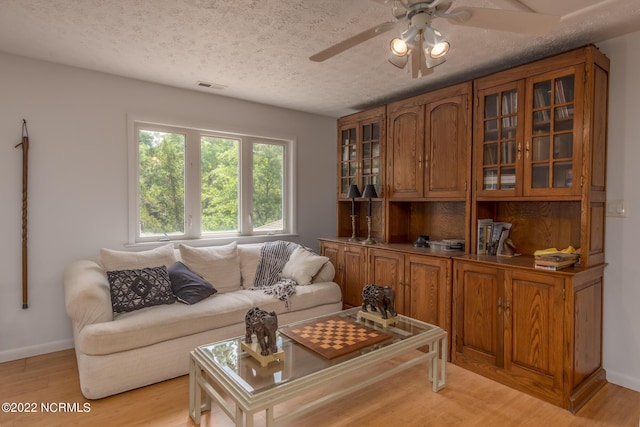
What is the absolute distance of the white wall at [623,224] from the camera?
8.15ft

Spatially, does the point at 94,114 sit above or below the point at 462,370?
above

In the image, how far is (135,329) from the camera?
2.46 metres

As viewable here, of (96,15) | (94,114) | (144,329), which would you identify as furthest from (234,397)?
(94,114)

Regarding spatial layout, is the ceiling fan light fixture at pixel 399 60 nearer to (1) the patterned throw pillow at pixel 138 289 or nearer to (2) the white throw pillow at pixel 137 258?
(1) the patterned throw pillow at pixel 138 289

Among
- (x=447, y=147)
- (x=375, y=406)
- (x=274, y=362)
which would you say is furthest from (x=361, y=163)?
(x=274, y=362)

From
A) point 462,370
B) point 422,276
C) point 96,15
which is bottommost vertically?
point 462,370

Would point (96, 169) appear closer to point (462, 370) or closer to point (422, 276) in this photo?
point (422, 276)

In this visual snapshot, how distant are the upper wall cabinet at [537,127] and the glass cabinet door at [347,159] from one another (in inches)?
59.3

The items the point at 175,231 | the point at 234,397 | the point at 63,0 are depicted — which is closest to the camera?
the point at 234,397

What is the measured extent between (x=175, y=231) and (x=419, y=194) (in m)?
2.49

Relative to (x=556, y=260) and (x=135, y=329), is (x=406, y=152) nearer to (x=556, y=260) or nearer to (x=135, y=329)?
(x=556, y=260)

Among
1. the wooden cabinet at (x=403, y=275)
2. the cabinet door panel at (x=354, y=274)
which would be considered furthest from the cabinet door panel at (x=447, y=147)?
the cabinet door panel at (x=354, y=274)

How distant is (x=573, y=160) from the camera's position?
2.41 meters

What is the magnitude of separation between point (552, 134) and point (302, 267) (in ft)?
7.78
